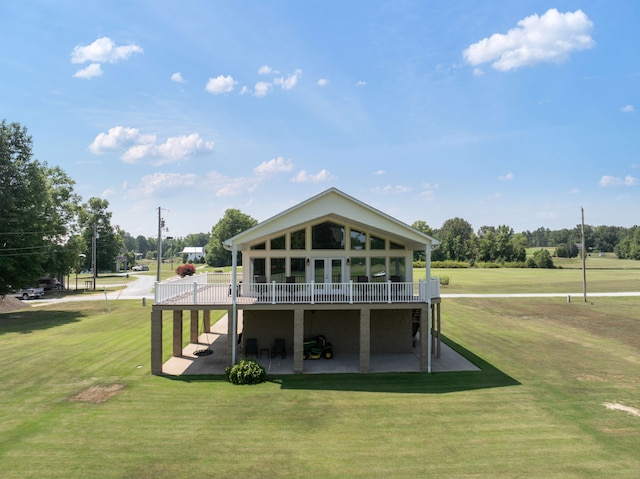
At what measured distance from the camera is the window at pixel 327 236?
59.5 ft

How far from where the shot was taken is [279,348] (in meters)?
17.8

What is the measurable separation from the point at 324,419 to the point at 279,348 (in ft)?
22.6

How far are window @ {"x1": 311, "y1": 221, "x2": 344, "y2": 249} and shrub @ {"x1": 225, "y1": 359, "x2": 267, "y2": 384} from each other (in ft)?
20.3

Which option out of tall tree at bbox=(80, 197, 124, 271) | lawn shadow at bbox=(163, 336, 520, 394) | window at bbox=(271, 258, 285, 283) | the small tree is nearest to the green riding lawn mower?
lawn shadow at bbox=(163, 336, 520, 394)

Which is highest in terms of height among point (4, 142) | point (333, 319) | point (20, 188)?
point (4, 142)

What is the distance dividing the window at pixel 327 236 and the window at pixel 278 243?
143cm

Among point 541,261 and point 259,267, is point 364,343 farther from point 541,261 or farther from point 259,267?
point 541,261

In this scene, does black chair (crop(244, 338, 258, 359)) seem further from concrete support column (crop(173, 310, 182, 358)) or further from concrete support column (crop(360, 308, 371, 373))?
concrete support column (crop(360, 308, 371, 373))

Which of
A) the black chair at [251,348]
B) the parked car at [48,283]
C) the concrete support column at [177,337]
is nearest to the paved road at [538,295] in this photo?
the black chair at [251,348]

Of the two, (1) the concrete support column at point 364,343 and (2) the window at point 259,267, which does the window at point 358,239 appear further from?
(2) the window at point 259,267

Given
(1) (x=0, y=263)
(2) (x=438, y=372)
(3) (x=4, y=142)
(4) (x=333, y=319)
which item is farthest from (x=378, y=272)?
(3) (x=4, y=142)

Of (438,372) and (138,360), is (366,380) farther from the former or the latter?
(138,360)

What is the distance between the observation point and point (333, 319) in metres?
18.7

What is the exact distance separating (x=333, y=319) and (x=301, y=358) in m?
3.54
